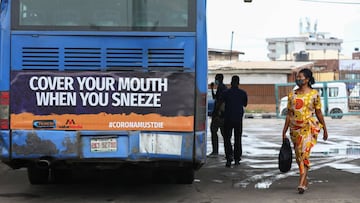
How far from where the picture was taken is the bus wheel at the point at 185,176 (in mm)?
8492

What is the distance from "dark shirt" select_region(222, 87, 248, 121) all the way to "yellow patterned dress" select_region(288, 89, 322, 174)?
275cm

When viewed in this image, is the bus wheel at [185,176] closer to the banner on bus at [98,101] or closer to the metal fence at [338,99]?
the banner on bus at [98,101]

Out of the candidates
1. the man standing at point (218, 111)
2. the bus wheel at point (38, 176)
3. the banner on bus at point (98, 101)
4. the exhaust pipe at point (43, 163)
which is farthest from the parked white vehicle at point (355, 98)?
the exhaust pipe at point (43, 163)

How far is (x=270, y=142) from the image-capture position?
16.4 m

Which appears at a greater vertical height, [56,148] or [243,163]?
[56,148]

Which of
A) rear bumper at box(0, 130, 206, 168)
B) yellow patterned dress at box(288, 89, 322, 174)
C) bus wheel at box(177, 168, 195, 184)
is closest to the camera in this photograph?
rear bumper at box(0, 130, 206, 168)

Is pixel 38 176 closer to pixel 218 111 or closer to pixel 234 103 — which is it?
pixel 234 103

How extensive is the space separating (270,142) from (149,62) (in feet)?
34.1

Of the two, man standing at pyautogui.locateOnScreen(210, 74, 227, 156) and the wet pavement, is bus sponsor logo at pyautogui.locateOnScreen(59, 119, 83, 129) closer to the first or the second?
the wet pavement

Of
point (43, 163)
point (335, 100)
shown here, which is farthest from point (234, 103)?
point (335, 100)

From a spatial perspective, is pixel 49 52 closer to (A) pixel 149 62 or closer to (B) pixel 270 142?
(A) pixel 149 62

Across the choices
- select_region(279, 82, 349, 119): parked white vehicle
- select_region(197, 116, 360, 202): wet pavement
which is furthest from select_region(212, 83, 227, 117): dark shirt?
select_region(279, 82, 349, 119): parked white vehicle

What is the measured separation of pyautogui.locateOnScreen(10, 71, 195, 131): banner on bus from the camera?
652cm

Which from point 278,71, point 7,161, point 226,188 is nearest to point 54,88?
point 7,161
